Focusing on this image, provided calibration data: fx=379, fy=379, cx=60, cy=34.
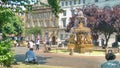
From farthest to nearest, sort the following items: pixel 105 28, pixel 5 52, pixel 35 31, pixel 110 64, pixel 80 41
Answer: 1. pixel 35 31
2. pixel 105 28
3. pixel 80 41
4. pixel 5 52
5. pixel 110 64

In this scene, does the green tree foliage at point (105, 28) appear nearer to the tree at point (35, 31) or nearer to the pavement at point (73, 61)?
the pavement at point (73, 61)

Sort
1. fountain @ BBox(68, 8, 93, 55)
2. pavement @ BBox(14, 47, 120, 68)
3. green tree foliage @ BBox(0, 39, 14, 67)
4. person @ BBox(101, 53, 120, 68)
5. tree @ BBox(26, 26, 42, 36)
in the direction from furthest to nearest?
tree @ BBox(26, 26, 42, 36) < fountain @ BBox(68, 8, 93, 55) < pavement @ BBox(14, 47, 120, 68) < green tree foliage @ BBox(0, 39, 14, 67) < person @ BBox(101, 53, 120, 68)

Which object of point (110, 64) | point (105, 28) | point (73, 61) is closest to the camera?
point (110, 64)

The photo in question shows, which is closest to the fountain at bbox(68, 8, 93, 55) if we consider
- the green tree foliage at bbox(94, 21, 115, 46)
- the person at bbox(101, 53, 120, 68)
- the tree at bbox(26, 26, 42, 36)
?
the green tree foliage at bbox(94, 21, 115, 46)

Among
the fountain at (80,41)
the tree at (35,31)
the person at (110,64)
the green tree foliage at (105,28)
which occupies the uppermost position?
the person at (110,64)

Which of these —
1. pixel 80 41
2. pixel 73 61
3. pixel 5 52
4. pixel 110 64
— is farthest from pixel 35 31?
pixel 110 64

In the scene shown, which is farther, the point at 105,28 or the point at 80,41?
the point at 105,28

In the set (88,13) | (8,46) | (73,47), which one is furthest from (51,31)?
(8,46)

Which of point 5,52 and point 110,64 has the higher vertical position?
point 110,64

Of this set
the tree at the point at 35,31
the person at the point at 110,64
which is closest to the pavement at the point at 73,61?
the person at the point at 110,64

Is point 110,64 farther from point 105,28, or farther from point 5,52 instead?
point 105,28

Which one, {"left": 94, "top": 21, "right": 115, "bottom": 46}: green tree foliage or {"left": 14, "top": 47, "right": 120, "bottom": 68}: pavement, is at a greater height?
{"left": 14, "top": 47, "right": 120, "bottom": 68}: pavement

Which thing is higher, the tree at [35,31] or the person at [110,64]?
the person at [110,64]

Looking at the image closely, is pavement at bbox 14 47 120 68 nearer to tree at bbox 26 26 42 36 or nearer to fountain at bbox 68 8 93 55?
fountain at bbox 68 8 93 55
